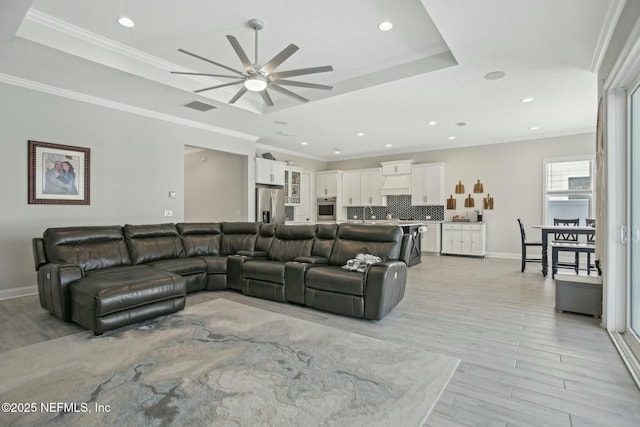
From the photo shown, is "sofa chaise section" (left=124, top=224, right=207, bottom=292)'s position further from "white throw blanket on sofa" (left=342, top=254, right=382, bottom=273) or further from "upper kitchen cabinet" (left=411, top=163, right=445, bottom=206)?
"upper kitchen cabinet" (left=411, top=163, right=445, bottom=206)

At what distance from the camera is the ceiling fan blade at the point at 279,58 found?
9.24 feet

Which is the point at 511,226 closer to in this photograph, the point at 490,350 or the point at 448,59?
the point at 448,59

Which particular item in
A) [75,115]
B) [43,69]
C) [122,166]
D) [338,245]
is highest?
[43,69]

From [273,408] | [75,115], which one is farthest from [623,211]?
[75,115]

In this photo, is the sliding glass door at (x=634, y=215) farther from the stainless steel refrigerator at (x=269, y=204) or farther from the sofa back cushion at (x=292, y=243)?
the stainless steel refrigerator at (x=269, y=204)

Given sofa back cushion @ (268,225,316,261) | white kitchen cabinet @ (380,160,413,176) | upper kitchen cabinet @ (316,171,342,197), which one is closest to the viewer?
sofa back cushion @ (268,225,316,261)

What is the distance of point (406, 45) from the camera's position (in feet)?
12.4

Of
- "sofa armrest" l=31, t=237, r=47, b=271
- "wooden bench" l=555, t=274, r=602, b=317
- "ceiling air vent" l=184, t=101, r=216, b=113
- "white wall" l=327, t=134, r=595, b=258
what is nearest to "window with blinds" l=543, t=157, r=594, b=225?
"white wall" l=327, t=134, r=595, b=258

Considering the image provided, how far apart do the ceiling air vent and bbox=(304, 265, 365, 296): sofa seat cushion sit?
339 centimetres

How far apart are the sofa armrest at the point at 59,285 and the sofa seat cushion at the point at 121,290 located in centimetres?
8

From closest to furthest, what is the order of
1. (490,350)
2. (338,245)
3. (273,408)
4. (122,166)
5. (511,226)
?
1. (273,408)
2. (490,350)
3. (338,245)
4. (122,166)
5. (511,226)

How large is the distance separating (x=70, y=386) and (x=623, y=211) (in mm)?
4499

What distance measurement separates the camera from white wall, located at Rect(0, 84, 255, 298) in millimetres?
4223

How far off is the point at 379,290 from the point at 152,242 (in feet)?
11.0
